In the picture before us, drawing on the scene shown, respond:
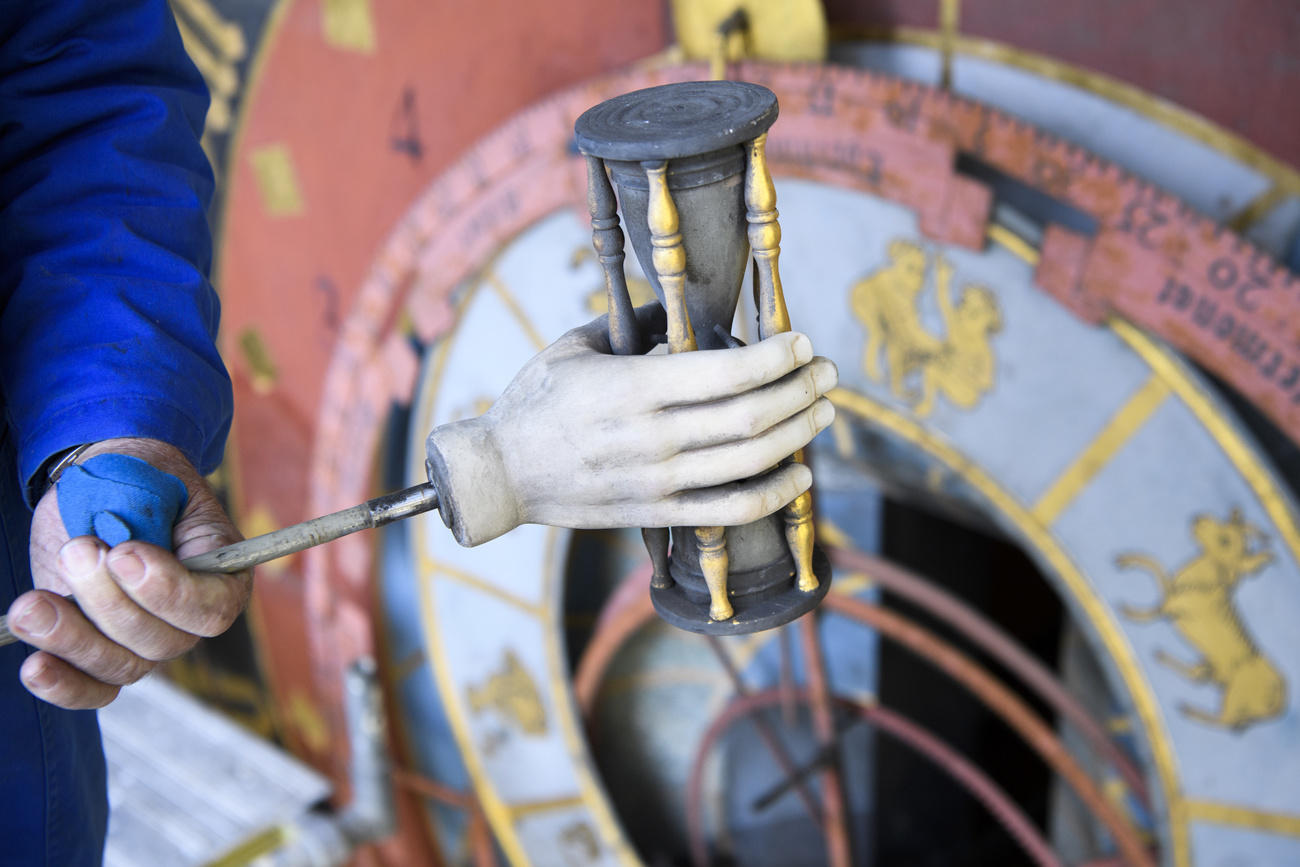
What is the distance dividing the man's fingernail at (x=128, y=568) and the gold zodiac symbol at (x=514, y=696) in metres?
1.13

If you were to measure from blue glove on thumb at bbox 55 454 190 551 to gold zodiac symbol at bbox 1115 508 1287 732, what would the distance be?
3.12 ft

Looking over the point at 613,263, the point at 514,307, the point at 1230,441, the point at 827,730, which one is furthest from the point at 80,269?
the point at 827,730

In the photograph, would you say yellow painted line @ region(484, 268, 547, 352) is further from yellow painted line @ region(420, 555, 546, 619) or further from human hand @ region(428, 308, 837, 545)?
human hand @ region(428, 308, 837, 545)

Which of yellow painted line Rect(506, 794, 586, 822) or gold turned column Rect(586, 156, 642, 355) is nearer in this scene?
gold turned column Rect(586, 156, 642, 355)

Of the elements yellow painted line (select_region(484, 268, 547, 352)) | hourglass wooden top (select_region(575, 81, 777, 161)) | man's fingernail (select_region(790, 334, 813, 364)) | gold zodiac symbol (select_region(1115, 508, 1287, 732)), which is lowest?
gold zodiac symbol (select_region(1115, 508, 1287, 732))

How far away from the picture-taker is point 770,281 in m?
0.69

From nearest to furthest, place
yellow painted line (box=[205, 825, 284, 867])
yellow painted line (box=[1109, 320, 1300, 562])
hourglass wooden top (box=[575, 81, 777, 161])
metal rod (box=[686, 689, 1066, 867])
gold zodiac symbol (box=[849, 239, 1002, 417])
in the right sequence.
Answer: hourglass wooden top (box=[575, 81, 777, 161]), yellow painted line (box=[1109, 320, 1300, 562]), gold zodiac symbol (box=[849, 239, 1002, 417]), metal rod (box=[686, 689, 1066, 867]), yellow painted line (box=[205, 825, 284, 867])

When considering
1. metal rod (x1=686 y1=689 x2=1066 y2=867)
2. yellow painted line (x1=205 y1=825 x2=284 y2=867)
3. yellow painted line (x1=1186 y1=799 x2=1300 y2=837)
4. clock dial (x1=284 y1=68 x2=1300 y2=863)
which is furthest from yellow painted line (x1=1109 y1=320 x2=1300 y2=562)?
yellow painted line (x1=205 y1=825 x2=284 y2=867)

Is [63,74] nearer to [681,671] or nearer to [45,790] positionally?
[45,790]

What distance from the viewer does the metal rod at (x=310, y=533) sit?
0.68 m

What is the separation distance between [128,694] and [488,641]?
39.8 inches

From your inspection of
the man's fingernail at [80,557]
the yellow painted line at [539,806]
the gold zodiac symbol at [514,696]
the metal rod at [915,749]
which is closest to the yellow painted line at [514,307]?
the gold zodiac symbol at [514,696]

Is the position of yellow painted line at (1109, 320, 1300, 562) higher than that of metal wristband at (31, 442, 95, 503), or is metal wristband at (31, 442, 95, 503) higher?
metal wristband at (31, 442, 95, 503)

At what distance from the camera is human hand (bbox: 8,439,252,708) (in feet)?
2.25
